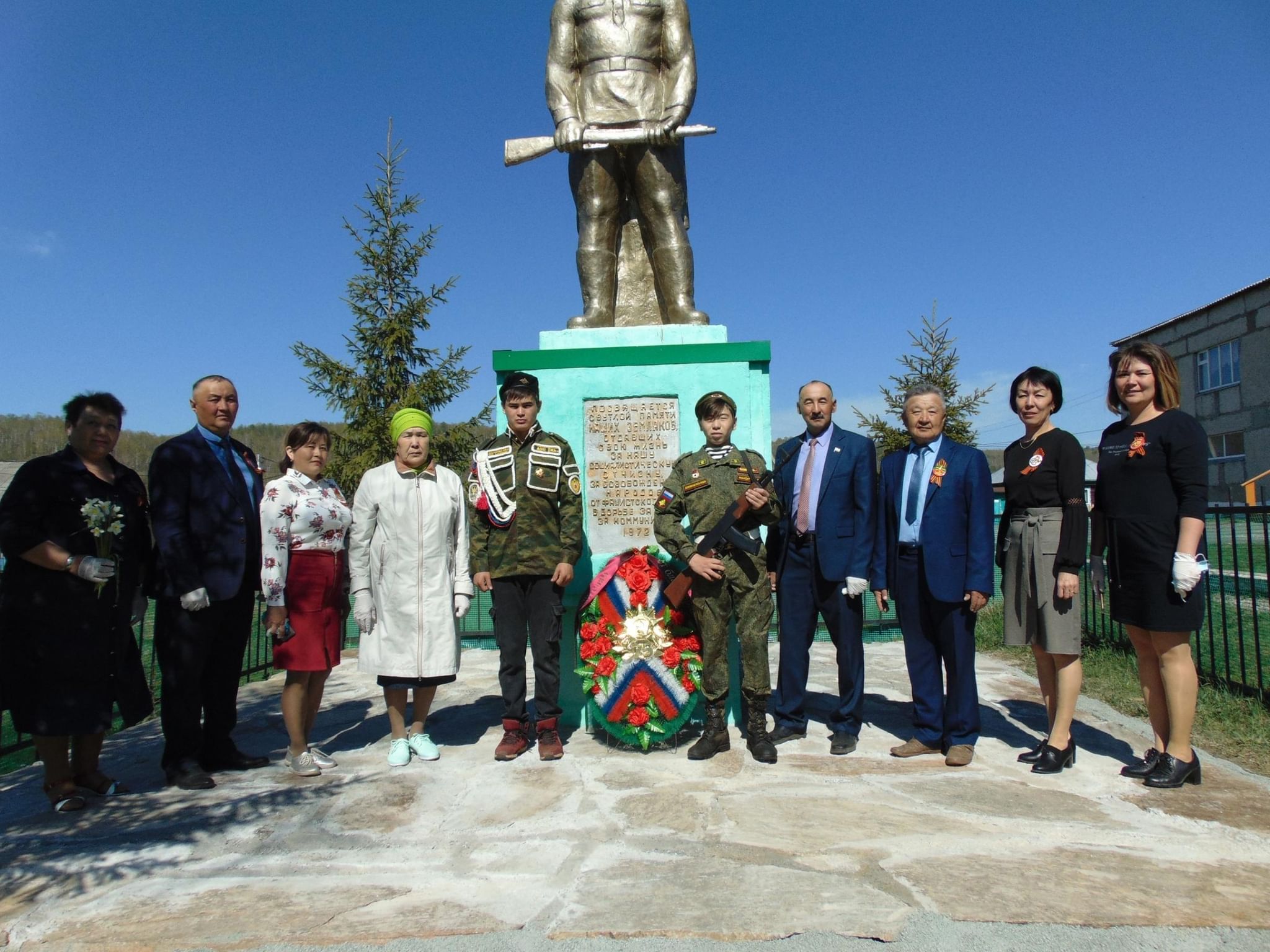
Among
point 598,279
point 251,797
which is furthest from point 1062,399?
point 251,797

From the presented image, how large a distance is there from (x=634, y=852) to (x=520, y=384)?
94.6 inches

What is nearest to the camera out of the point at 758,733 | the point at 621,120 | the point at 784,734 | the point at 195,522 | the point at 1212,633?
the point at 195,522

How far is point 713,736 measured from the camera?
4133 mm

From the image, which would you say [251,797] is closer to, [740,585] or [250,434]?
[740,585]

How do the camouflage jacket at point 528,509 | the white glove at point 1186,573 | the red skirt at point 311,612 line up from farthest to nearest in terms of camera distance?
the camouflage jacket at point 528,509, the red skirt at point 311,612, the white glove at point 1186,573

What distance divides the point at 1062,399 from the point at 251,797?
4203mm

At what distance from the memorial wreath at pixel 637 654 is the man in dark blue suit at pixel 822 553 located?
545 mm

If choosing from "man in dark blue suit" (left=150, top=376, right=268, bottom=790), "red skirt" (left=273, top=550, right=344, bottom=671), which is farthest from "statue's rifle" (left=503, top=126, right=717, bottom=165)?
"red skirt" (left=273, top=550, right=344, bottom=671)

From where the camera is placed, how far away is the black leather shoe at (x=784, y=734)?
14.2 ft

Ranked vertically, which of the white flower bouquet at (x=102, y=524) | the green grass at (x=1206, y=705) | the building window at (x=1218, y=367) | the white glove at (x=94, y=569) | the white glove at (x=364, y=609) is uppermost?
the building window at (x=1218, y=367)

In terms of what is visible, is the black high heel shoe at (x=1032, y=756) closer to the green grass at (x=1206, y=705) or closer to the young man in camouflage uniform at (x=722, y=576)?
the green grass at (x=1206, y=705)

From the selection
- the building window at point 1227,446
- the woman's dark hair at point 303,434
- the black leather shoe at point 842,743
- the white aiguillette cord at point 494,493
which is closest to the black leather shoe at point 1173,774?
the black leather shoe at point 842,743

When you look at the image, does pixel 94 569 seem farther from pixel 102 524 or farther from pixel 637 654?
pixel 637 654

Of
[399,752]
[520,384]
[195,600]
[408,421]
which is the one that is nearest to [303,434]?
[408,421]
